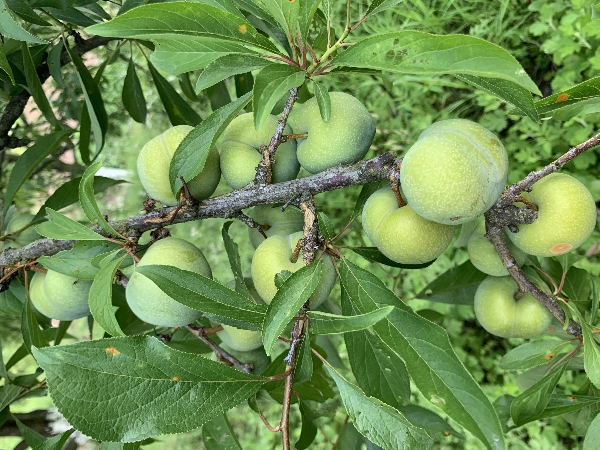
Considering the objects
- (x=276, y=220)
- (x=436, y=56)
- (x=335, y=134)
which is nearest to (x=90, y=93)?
Answer: (x=276, y=220)

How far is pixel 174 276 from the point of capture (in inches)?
28.0

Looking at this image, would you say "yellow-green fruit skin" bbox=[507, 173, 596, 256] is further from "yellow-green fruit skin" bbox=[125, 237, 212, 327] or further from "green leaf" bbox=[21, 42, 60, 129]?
"green leaf" bbox=[21, 42, 60, 129]

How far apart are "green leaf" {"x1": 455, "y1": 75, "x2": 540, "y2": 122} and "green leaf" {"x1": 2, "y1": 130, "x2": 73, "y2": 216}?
101cm

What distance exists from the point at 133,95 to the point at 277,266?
113 cm

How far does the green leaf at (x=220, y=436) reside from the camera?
1.05 m

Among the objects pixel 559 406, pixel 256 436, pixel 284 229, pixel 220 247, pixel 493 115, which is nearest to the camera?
pixel 284 229

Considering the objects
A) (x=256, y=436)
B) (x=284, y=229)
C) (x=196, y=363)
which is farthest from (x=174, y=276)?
(x=256, y=436)

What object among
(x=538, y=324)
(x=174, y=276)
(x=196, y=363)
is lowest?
(x=538, y=324)

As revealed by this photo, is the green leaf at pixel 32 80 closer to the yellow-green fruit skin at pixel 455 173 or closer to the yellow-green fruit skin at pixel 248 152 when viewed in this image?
the yellow-green fruit skin at pixel 248 152

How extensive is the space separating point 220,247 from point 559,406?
→ 2.42 m

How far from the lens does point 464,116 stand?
2.38 meters

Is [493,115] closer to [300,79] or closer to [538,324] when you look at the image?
[538,324]

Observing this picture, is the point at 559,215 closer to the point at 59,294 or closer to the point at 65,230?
the point at 65,230

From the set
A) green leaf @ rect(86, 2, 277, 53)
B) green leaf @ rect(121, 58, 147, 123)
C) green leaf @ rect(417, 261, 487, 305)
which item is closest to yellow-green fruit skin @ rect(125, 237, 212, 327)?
green leaf @ rect(86, 2, 277, 53)
